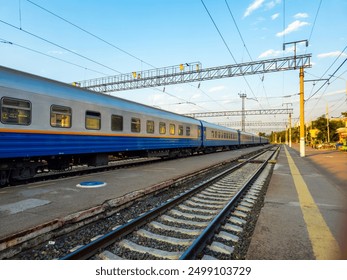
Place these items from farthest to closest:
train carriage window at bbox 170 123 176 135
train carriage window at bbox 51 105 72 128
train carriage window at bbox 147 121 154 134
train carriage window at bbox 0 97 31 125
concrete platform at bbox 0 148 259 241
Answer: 1. train carriage window at bbox 170 123 176 135
2. train carriage window at bbox 147 121 154 134
3. train carriage window at bbox 51 105 72 128
4. train carriage window at bbox 0 97 31 125
5. concrete platform at bbox 0 148 259 241

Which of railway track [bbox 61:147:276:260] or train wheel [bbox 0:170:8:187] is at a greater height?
train wheel [bbox 0:170:8:187]

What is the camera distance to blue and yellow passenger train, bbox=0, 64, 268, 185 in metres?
7.07

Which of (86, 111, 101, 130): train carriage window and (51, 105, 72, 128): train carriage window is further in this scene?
(86, 111, 101, 130): train carriage window

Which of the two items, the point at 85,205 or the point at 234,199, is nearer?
the point at 85,205

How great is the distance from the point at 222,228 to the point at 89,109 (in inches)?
289

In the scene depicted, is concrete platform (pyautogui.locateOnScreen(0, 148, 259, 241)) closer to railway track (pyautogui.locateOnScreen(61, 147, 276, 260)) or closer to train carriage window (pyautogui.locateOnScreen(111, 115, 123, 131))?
railway track (pyautogui.locateOnScreen(61, 147, 276, 260))

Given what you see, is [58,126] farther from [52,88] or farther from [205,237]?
[205,237]

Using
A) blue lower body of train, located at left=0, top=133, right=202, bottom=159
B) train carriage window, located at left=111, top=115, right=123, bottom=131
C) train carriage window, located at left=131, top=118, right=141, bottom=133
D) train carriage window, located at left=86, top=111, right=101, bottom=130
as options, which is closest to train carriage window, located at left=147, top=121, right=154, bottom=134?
blue lower body of train, located at left=0, top=133, right=202, bottom=159

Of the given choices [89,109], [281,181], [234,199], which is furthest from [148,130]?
[234,199]

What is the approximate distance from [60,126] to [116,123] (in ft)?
10.3

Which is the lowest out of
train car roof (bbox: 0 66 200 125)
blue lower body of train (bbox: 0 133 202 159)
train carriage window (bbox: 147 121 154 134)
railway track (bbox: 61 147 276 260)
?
railway track (bbox: 61 147 276 260)

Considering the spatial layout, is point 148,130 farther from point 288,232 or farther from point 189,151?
point 288,232

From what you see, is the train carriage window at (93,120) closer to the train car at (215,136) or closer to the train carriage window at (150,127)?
the train carriage window at (150,127)
